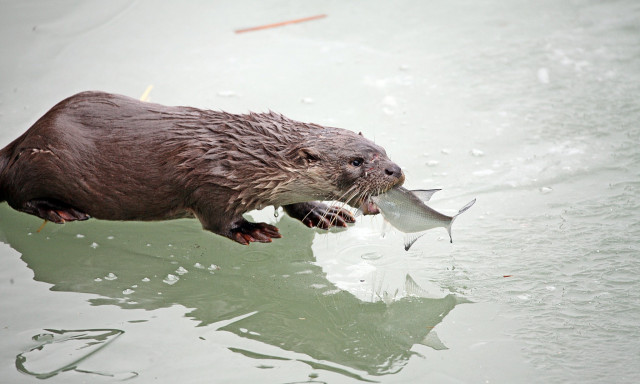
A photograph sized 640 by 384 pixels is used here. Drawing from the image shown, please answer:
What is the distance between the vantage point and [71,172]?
11.3 feet

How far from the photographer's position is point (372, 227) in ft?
12.2

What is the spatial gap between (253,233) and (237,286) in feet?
1.07

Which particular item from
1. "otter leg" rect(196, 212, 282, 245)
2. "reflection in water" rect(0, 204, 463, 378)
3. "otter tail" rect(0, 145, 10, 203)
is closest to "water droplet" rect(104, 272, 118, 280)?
"reflection in water" rect(0, 204, 463, 378)

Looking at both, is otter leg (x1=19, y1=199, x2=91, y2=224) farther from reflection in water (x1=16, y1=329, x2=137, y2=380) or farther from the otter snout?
the otter snout

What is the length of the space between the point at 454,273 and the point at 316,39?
279cm

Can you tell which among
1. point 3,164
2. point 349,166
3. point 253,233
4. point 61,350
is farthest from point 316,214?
point 3,164

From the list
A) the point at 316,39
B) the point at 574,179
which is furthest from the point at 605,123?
the point at 316,39

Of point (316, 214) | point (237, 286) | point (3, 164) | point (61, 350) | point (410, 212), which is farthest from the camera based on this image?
point (316, 214)

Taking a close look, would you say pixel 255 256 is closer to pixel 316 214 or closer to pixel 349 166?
pixel 316 214

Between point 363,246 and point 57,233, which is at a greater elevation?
point 57,233

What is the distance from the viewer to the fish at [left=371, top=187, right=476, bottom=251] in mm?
3059

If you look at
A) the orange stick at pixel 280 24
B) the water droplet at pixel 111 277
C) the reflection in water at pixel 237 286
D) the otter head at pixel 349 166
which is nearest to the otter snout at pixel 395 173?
the otter head at pixel 349 166

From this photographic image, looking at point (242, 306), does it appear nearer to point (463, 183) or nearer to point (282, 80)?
point (463, 183)

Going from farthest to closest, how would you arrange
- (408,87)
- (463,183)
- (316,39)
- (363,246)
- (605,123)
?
(316,39), (408,87), (605,123), (463,183), (363,246)
